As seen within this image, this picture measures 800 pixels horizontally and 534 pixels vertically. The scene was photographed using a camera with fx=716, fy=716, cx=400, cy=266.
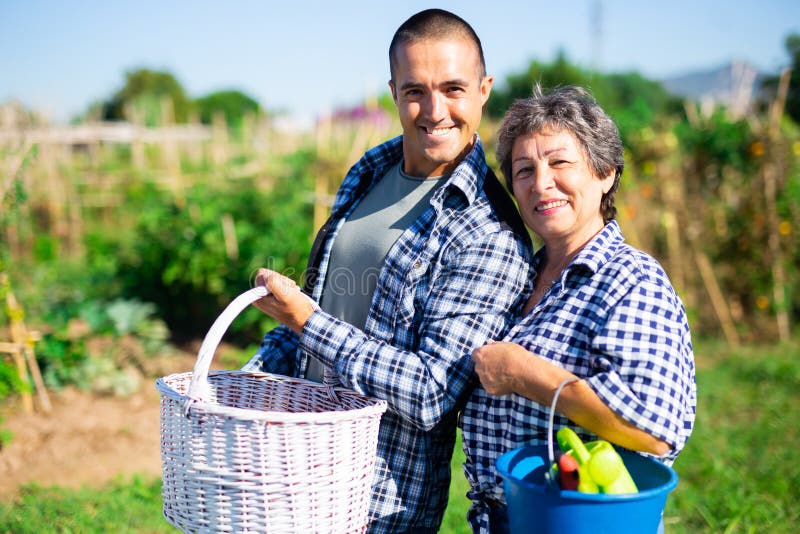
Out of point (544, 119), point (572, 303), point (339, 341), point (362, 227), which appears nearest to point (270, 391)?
point (339, 341)

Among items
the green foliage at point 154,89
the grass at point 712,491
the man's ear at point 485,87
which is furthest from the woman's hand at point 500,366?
the green foliage at point 154,89

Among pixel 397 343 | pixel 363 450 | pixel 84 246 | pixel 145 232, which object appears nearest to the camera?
pixel 363 450

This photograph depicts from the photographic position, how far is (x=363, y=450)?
5.71 ft

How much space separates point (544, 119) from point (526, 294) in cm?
49

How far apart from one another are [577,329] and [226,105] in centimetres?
5631

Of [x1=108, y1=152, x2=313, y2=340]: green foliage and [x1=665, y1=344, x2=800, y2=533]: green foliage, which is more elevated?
[x1=108, y1=152, x2=313, y2=340]: green foliage

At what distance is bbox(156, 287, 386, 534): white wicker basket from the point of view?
5.20ft

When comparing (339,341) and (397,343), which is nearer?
(339,341)

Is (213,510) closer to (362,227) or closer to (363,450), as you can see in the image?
(363,450)

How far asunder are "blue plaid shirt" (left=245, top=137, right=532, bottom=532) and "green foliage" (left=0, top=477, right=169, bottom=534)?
5.71ft

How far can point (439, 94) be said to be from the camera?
2098 mm

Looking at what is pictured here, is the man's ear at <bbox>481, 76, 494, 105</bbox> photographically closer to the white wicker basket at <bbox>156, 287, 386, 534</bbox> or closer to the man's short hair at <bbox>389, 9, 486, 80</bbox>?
the man's short hair at <bbox>389, 9, 486, 80</bbox>

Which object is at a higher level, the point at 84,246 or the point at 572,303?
the point at 572,303

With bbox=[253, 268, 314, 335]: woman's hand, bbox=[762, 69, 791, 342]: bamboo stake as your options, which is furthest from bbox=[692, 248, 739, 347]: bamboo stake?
bbox=[253, 268, 314, 335]: woman's hand
